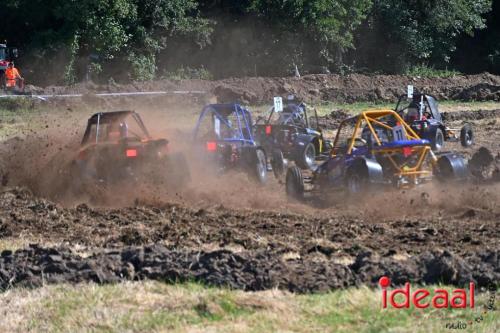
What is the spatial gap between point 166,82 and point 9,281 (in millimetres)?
32324

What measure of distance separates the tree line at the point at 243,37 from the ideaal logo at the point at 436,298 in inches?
1373

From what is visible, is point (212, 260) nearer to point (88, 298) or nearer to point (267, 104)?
point (88, 298)

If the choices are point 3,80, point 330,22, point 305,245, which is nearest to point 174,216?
point 305,245

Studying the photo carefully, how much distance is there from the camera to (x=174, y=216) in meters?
12.5

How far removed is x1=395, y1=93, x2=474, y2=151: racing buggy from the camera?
22.2 meters

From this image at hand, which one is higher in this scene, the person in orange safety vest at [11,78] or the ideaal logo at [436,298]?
the person in orange safety vest at [11,78]

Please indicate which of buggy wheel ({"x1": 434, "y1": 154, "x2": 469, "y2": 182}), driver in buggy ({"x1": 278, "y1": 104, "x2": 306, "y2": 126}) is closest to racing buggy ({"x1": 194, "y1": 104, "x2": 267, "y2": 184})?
buggy wheel ({"x1": 434, "y1": 154, "x2": 469, "y2": 182})

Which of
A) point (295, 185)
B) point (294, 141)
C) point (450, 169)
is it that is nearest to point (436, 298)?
point (450, 169)

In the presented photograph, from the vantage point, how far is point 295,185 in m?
14.8

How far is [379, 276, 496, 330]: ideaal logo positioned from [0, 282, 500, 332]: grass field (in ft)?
0.21

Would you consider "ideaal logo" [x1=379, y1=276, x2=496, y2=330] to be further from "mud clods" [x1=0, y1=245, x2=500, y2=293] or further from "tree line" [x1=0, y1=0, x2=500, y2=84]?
"tree line" [x1=0, y1=0, x2=500, y2=84]

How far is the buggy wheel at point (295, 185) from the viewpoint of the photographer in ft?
48.5

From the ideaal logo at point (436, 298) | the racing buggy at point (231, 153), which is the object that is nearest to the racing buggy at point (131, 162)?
the racing buggy at point (231, 153)

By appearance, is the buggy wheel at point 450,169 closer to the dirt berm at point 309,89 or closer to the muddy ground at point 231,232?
the muddy ground at point 231,232
